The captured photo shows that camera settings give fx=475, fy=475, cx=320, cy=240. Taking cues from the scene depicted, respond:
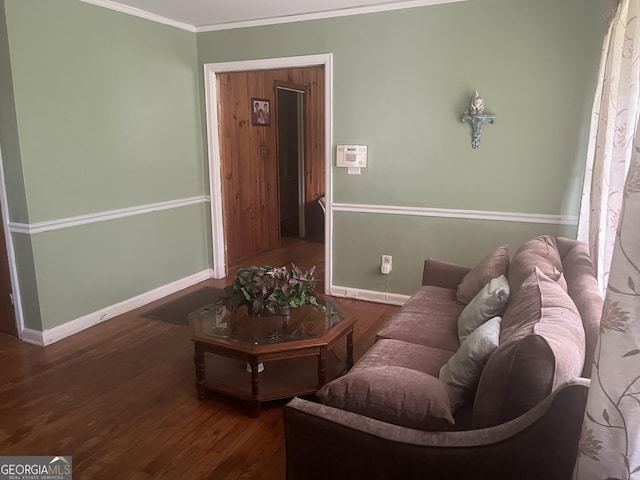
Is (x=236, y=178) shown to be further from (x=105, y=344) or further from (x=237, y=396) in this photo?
(x=237, y=396)

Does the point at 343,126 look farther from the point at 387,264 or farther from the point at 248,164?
the point at 248,164

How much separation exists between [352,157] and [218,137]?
1469 mm

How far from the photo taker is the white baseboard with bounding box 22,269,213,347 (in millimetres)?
3395

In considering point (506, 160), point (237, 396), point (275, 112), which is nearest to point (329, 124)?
point (506, 160)

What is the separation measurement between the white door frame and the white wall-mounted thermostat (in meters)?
0.10

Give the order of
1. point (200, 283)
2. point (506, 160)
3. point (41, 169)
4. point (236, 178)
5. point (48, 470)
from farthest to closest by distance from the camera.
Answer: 1. point (236, 178)
2. point (200, 283)
3. point (506, 160)
4. point (41, 169)
5. point (48, 470)

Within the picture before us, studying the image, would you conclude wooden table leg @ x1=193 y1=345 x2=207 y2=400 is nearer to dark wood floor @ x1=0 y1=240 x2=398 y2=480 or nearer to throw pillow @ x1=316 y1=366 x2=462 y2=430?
dark wood floor @ x1=0 y1=240 x2=398 y2=480

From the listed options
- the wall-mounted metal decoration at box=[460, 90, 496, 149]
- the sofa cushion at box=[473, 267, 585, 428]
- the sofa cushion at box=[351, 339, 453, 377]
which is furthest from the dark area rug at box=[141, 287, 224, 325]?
the sofa cushion at box=[473, 267, 585, 428]

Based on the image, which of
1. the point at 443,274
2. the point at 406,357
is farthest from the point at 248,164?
the point at 406,357

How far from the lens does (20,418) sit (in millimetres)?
2527

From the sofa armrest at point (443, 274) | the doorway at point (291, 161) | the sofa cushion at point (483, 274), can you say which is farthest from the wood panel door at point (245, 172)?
the sofa cushion at point (483, 274)

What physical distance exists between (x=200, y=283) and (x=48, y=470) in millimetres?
2701

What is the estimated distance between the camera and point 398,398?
1.58 m

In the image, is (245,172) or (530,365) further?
(245,172)
